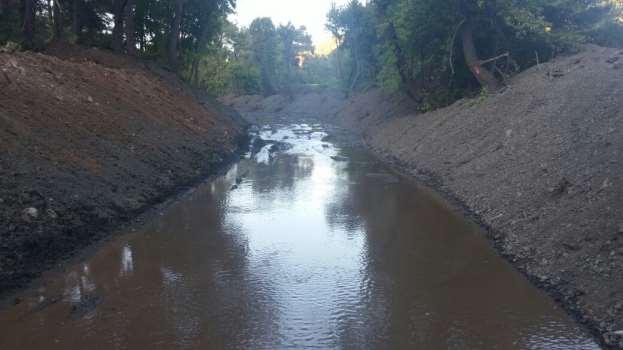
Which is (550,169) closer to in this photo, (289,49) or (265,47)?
(265,47)

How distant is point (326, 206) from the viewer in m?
16.8

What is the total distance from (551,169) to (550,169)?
1.6 inches

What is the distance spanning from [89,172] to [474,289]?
10.2 meters

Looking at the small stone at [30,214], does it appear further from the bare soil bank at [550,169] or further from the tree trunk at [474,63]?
the tree trunk at [474,63]

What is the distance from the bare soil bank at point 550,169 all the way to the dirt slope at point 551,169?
3 cm

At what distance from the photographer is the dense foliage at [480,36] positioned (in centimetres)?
2656

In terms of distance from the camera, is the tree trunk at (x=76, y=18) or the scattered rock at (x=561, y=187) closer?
the scattered rock at (x=561, y=187)

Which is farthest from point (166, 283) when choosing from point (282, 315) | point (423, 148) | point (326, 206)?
point (423, 148)

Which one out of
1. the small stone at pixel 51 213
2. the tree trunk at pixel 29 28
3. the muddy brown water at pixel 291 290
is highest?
the tree trunk at pixel 29 28

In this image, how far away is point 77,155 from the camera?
14.9m

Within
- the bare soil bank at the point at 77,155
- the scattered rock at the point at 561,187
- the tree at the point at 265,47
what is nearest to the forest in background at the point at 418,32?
the bare soil bank at the point at 77,155

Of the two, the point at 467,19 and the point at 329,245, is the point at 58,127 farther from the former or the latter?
the point at 467,19

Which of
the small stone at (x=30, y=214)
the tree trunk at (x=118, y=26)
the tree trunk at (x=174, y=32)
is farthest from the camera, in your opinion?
the tree trunk at (x=174, y=32)

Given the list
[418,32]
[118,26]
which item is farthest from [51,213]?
[118,26]
